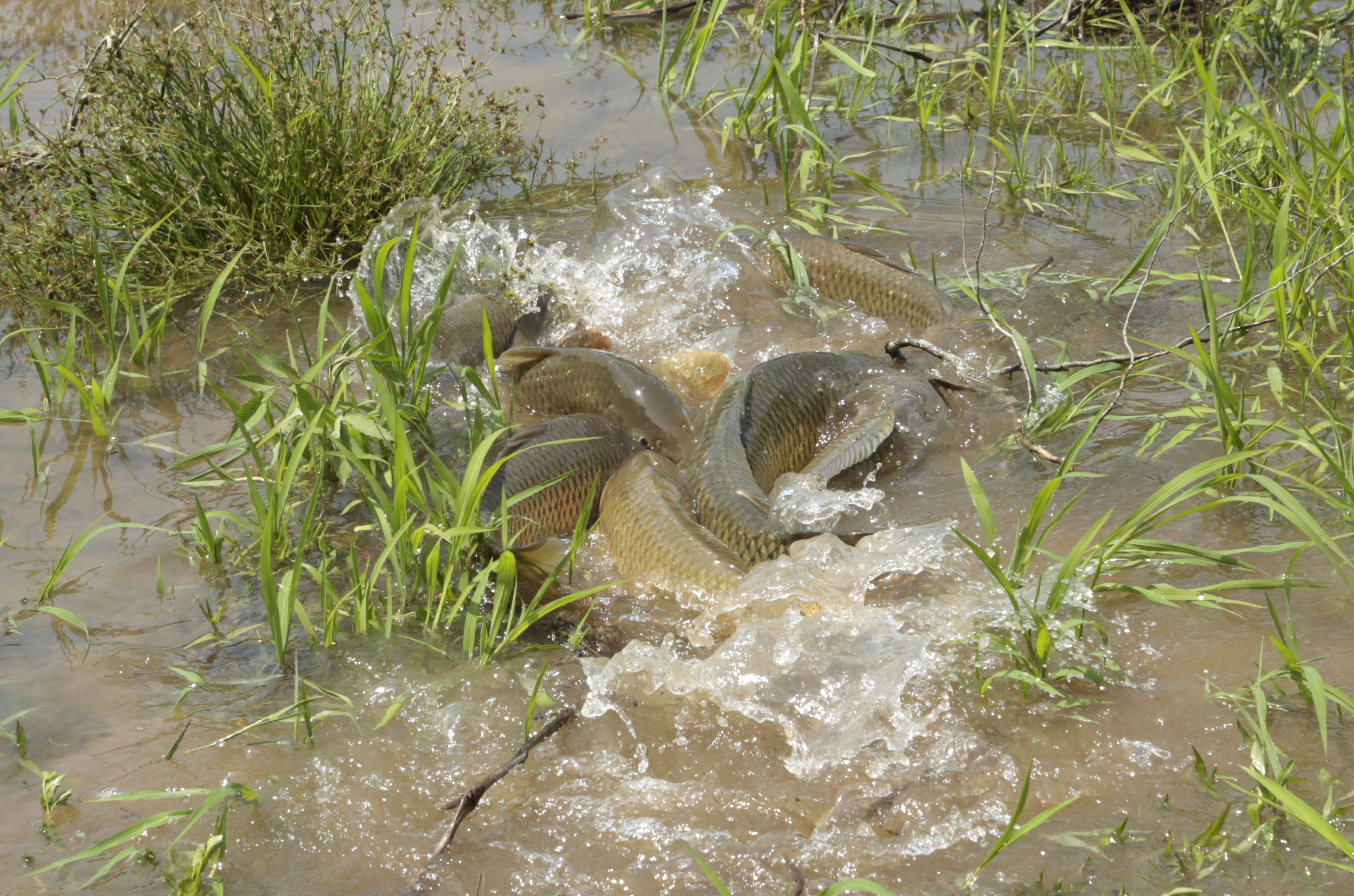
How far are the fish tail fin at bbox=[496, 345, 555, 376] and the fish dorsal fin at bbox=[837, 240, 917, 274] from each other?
1.57 m

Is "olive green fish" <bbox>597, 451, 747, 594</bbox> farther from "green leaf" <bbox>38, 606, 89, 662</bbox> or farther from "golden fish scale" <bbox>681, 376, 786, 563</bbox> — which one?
"green leaf" <bbox>38, 606, 89, 662</bbox>

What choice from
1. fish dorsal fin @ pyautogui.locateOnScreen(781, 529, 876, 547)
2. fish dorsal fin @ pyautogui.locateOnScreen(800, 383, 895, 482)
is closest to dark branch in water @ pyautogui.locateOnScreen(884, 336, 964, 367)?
fish dorsal fin @ pyautogui.locateOnScreen(800, 383, 895, 482)

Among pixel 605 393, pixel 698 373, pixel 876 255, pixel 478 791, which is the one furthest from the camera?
pixel 876 255

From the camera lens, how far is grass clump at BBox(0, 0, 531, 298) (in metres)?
4.69

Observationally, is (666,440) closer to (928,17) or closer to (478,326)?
(478,326)

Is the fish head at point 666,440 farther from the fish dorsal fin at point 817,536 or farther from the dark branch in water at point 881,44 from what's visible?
the dark branch in water at point 881,44

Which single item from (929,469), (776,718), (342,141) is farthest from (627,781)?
(342,141)

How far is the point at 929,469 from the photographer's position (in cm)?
379

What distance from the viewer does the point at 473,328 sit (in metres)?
4.70

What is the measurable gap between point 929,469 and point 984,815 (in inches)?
67.8

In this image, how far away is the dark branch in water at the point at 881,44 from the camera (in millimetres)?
6359

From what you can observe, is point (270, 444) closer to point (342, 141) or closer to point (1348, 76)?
point (342, 141)

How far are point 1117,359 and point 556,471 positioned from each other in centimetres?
193

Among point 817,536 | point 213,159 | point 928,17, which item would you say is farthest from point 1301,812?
point 928,17
